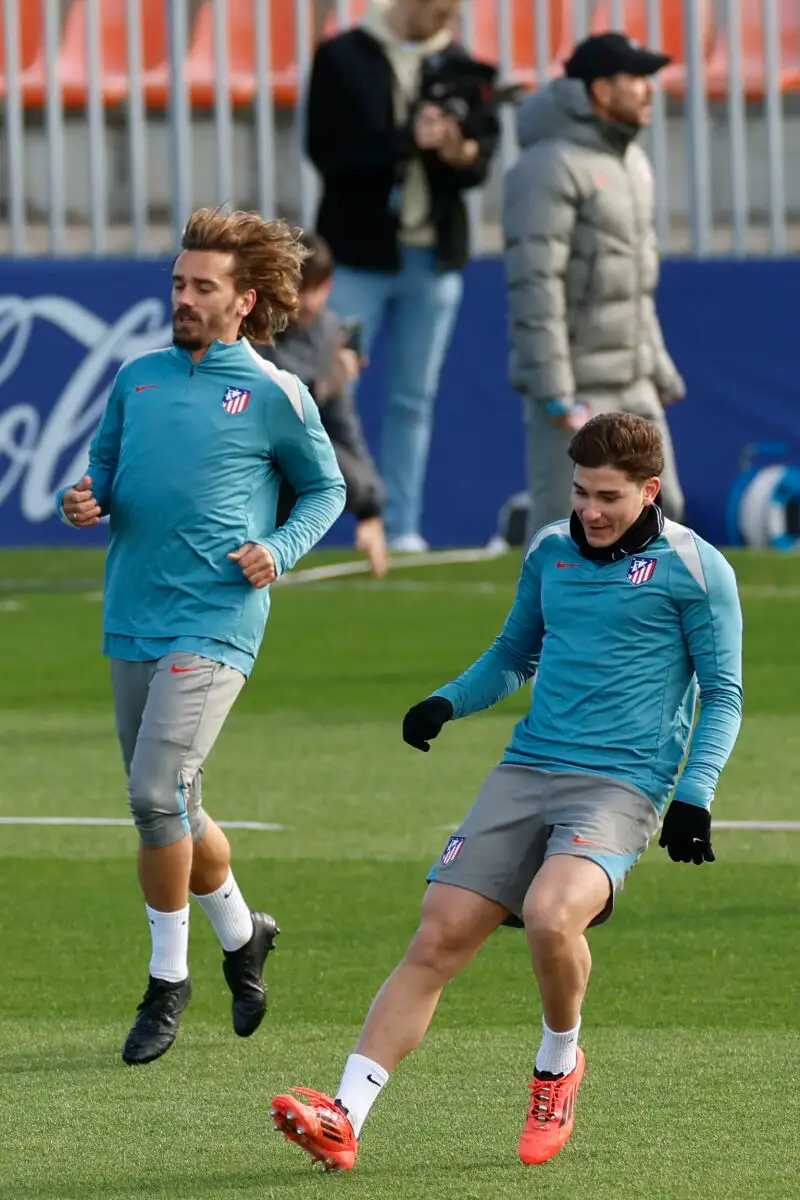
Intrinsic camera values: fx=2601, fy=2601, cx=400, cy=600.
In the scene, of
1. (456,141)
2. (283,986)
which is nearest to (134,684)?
(283,986)

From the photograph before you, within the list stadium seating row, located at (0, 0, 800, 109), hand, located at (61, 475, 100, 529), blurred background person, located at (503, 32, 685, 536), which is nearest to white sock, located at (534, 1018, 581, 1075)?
hand, located at (61, 475, 100, 529)

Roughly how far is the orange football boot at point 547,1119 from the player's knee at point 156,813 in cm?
115

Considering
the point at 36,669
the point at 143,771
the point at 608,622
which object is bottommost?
the point at 36,669

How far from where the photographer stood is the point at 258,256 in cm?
580

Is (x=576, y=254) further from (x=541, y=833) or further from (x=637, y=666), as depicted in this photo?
(x=541, y=833)

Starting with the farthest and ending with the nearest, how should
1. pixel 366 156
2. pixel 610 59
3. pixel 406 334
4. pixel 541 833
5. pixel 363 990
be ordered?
1. pixel 406 334
2. pixel 366 156
3. pixel 610 59
4. pixel 363 990
5. pixel 541 833

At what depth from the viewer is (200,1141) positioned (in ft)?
15.7

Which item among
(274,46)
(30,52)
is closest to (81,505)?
(30,52)

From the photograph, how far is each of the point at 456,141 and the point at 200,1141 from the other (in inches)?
A: 416

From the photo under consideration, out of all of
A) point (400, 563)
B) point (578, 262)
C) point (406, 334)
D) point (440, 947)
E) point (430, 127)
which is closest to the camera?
point (440, 947)

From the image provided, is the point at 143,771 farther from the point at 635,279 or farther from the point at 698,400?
the point at 698,400

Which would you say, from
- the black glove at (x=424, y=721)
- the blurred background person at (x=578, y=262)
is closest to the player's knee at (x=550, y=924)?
the black glove at (x=424, y=721)

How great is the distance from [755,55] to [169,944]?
13.3 meters

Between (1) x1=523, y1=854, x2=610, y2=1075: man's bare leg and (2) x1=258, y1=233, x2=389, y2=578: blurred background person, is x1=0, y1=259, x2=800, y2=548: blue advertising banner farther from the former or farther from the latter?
(1) x1=523, y1=854, x2=610, y2=1075: man's bare leg
